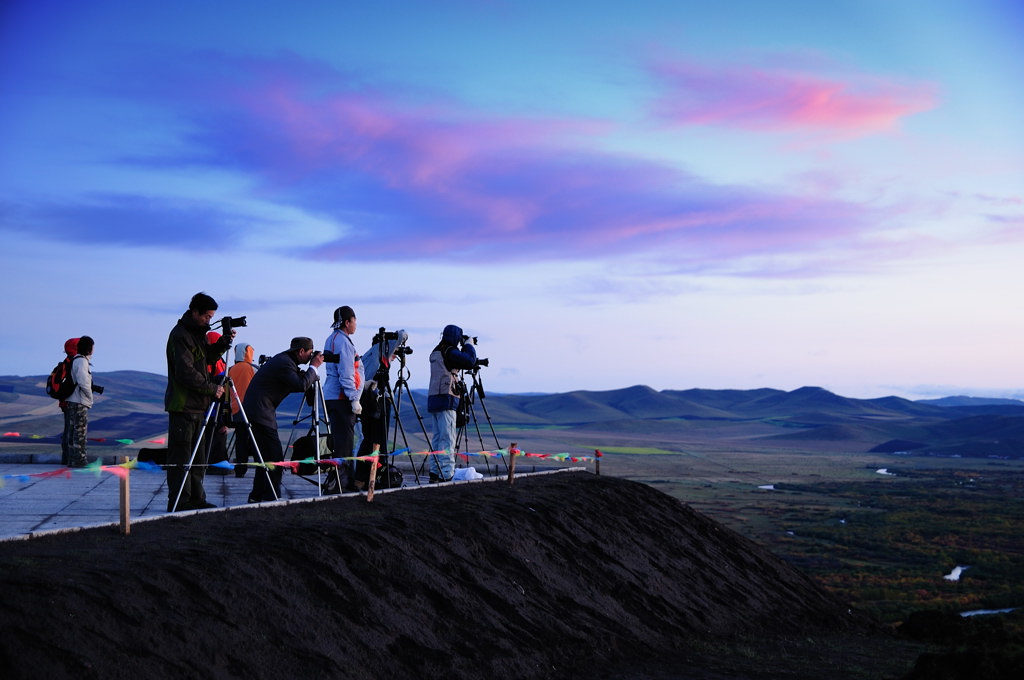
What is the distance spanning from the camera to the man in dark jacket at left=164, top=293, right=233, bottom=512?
34.2 feet

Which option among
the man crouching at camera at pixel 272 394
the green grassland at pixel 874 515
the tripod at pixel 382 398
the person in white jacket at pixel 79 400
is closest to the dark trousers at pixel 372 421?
the tripod at pixel 382 398

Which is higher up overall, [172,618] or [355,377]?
[355,377]

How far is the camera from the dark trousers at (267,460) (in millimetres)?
12094

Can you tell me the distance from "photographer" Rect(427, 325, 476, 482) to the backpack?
5963 mm

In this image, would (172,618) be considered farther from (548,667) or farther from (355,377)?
(355,377)

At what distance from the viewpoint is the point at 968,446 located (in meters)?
134

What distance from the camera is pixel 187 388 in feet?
34.5

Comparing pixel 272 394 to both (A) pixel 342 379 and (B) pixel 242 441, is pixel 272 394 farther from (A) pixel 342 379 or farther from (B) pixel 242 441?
(B) pixel 242 441

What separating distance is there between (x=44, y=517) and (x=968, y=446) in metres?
141

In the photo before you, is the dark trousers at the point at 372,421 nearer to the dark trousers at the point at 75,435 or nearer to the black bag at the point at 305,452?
the black bag at the point at 305,452

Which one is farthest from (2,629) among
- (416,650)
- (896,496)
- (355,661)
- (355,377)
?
(896,496)

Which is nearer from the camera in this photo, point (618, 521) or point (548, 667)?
point (548, 667)

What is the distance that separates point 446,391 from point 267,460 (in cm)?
337

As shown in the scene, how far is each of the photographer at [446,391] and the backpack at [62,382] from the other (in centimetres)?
596
